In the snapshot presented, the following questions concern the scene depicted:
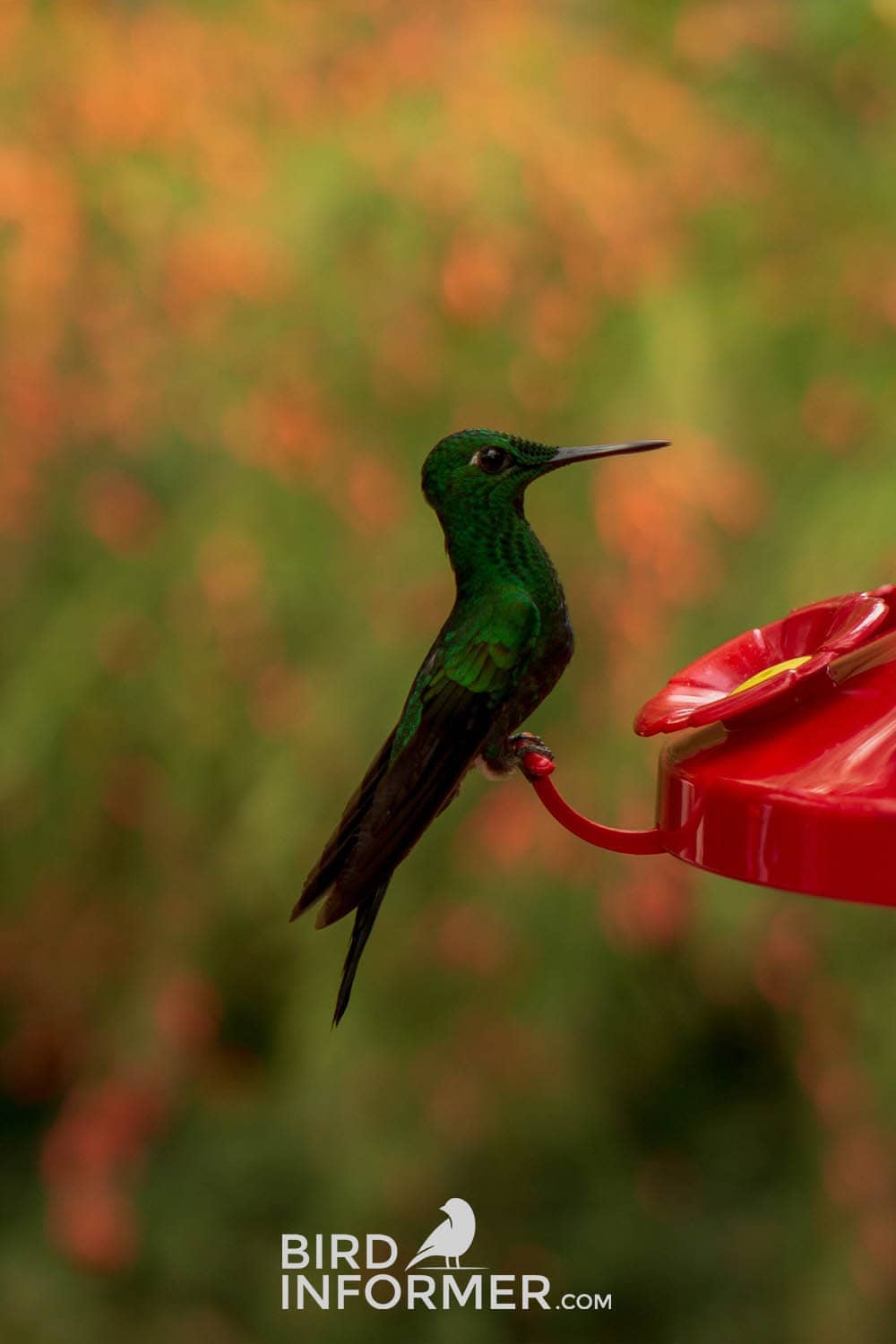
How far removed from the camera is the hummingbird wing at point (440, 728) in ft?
3.10

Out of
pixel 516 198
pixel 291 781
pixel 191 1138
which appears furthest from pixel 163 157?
pixel 191 1138

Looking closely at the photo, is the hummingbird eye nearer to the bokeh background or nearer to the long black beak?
the long black beak

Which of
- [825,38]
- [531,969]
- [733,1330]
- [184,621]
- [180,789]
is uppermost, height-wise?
[825,38]

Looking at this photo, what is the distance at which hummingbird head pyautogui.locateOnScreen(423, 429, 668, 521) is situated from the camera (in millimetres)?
1038

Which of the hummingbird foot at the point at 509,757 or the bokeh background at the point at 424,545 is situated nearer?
the hummingbird foot at the point at 509,757

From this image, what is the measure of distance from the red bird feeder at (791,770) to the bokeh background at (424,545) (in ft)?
4.15

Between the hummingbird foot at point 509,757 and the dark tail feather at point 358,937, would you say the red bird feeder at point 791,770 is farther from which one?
the dark tail feather at point 358,937

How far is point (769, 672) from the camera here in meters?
1.19

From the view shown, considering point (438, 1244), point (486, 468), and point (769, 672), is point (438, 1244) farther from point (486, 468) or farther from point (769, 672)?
point (486, 468)

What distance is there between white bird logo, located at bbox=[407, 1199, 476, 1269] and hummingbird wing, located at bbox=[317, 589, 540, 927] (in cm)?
205

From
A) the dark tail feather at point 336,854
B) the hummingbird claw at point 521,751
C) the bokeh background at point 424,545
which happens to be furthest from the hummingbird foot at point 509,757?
the bokeh background at point 424,545

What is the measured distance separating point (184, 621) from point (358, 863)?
191cm

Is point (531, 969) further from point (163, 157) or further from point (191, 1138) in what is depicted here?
point (163, 157)

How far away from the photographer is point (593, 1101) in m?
2.92
